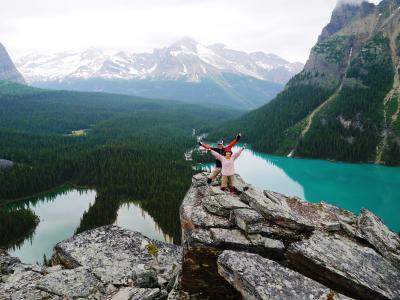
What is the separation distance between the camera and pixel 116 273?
22359 millimetres

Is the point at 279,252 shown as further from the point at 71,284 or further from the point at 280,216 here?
the point at 71,284

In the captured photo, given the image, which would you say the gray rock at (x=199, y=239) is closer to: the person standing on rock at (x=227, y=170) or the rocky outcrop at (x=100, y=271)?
the rocky outcrop at (x=100, y=271)

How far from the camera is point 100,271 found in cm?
2212

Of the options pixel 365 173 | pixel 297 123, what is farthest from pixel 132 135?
pixel 365 173

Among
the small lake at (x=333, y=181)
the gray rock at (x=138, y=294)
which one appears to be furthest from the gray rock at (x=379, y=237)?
the small lake at (x=333, y=181)

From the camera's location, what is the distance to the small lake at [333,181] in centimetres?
8562

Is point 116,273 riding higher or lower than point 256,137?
higher

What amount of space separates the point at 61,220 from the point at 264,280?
7223 cm

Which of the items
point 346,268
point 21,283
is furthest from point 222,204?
point 21,283

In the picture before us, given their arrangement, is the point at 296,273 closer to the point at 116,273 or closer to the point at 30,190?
the point at 116,273

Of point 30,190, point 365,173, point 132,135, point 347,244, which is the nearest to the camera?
point 347,244

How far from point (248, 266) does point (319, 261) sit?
3.39m

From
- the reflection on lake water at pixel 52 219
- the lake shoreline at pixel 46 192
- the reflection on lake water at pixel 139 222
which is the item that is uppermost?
the reflection on lake water at pixel 139 222

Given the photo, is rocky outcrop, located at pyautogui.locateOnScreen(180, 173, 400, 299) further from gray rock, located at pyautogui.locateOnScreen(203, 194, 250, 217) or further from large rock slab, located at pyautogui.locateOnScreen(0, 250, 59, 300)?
large rock slab, located at pyautogui.locateOnScreen(0, 250, 59, 300)
